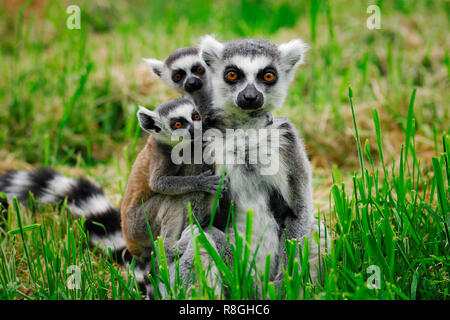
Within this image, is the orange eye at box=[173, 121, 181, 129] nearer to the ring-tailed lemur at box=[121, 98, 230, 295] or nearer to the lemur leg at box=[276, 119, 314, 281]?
the ring-tailed lemur at box=[121, 98, 230, 295]

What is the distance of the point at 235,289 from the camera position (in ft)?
5.50

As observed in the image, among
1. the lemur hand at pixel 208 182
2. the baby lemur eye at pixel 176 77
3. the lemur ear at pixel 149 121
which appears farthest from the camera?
the baby lemur eye at pixel 176 77

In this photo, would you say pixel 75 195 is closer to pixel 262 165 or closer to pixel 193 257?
pixel 193 257

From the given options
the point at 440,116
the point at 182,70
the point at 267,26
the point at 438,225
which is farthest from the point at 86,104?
the point at 438,225

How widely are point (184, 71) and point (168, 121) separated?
2.37 feet

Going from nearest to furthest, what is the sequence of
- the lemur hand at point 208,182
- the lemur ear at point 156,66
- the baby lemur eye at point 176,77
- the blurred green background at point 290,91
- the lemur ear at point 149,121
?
1. the lemur hand at point 208,182
2. the lemur ear at point 149,121
3. the baby lemur eye at point 176,77
4. the lemur ear at point 156,66
5. the blurred green background at point 290,91

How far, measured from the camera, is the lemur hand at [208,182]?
201 centimetres

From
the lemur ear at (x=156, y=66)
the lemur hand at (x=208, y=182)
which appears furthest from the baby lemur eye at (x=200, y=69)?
the lemur hand at (x=208, y=182)

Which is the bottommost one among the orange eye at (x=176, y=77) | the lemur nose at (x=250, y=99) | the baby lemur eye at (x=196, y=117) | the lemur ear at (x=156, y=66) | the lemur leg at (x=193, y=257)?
the lemur leg at (x=193, y=257)

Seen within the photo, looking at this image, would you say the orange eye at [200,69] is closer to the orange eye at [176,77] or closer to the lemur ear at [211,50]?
the orange eye at [176,77]

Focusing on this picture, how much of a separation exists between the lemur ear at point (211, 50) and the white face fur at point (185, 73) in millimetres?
482

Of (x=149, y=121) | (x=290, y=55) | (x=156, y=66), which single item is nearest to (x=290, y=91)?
(x=156, y=66)

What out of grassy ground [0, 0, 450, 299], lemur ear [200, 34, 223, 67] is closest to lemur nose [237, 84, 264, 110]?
lemur ear [200, 34, 223, 67]
